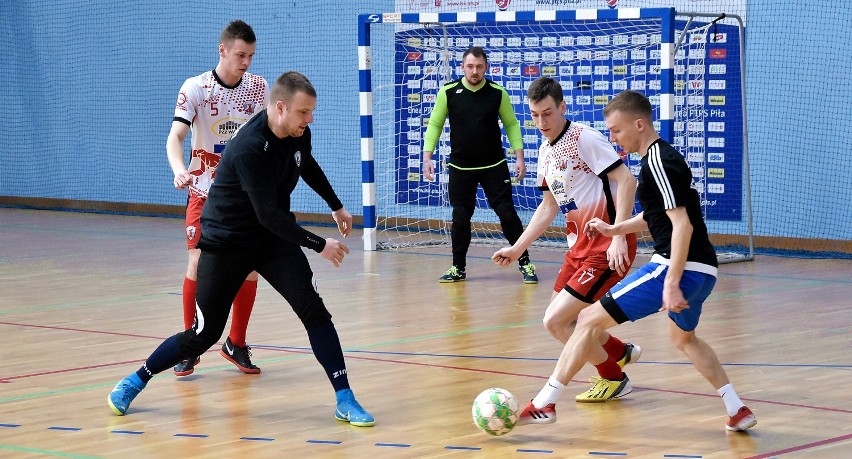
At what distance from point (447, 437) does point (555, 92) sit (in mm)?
1929

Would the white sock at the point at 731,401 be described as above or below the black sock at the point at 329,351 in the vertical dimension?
below

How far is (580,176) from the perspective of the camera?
6.57 metres

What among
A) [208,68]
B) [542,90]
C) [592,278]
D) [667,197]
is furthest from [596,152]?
[208,68]

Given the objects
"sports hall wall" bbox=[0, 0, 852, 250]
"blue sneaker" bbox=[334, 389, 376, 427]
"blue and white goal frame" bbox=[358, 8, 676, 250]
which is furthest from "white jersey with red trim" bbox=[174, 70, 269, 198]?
"sports hall wall" bbox=[0, 0, 852, 250]

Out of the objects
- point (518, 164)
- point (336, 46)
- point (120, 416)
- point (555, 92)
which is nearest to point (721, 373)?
point (555, 92)

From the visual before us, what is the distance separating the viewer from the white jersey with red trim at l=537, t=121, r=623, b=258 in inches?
254

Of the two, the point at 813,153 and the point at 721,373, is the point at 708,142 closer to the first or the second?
the point at 813,153

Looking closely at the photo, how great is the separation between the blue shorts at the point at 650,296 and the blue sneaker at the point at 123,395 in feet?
7.41

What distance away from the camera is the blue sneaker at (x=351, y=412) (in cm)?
570

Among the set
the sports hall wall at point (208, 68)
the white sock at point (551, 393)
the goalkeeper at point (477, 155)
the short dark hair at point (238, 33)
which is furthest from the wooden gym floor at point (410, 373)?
the short dark hair at point (238, 33)

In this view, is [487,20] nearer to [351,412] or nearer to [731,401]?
[351,412]

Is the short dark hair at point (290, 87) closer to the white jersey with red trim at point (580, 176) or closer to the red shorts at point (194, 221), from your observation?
the white jersey with red trim at point (580, 176)

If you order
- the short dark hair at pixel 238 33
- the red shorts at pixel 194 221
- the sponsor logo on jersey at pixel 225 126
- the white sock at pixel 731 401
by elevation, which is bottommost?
the white sock at pixel 731 401

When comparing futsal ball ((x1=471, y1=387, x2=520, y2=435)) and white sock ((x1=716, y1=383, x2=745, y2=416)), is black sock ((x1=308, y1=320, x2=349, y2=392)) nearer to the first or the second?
futsal ball ((x1=471, y1=387, x2=520, y2=435))
